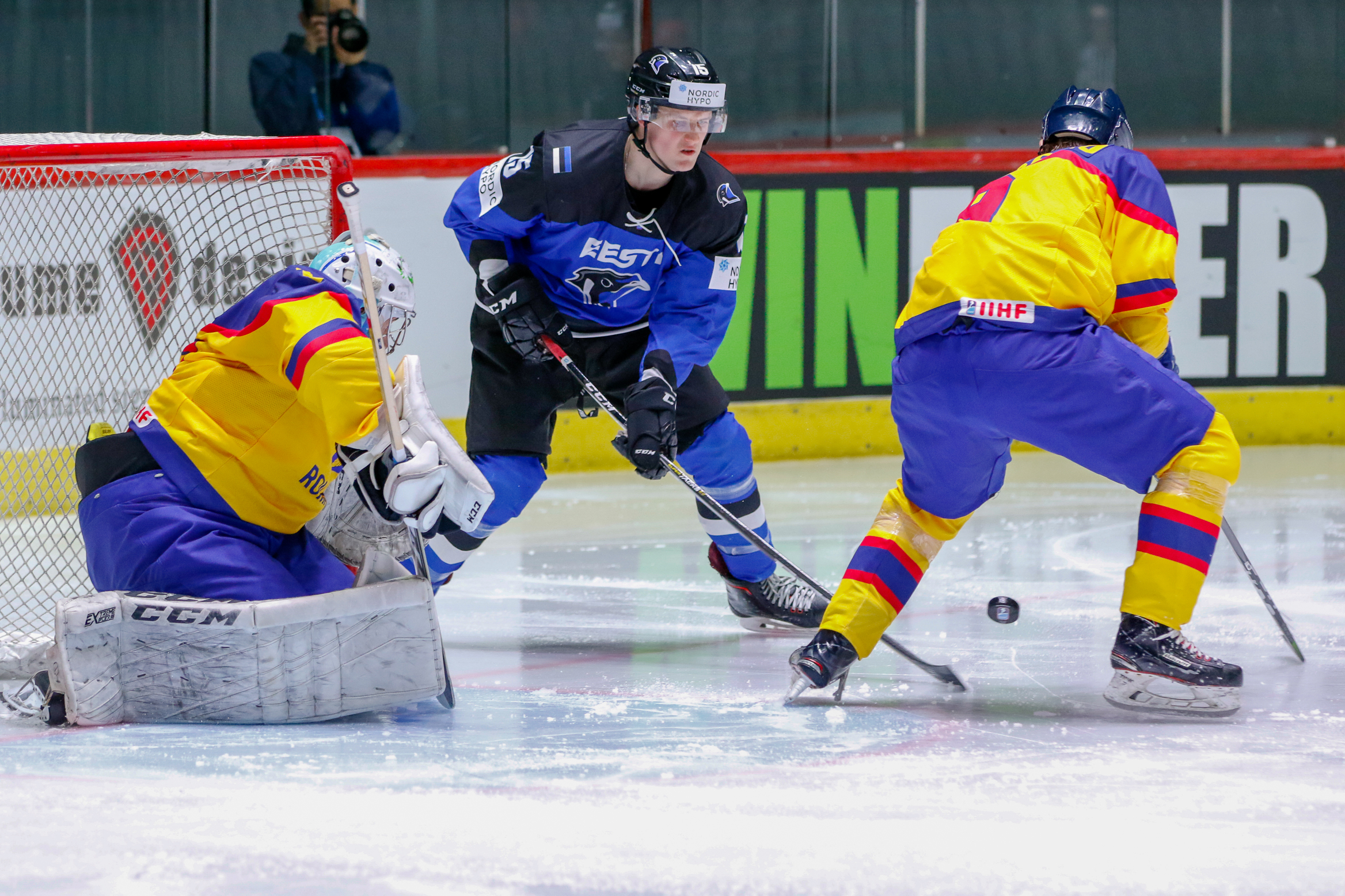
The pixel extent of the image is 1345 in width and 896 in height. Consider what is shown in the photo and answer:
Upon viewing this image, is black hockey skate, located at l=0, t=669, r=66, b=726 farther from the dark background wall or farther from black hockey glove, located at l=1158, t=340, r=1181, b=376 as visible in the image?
the dark background wall

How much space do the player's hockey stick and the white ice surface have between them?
370 millimetres

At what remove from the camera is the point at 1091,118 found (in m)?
2.85

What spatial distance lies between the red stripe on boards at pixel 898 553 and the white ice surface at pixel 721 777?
0.24 metres

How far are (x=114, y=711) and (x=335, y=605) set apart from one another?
0.41m

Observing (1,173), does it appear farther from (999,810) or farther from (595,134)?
(999,810)

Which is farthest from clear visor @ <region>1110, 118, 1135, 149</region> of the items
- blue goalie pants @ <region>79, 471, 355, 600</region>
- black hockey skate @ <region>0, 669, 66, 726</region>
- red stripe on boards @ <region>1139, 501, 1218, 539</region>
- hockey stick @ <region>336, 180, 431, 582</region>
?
black hockey skate @ <region>0, 669, 66, 726</region>

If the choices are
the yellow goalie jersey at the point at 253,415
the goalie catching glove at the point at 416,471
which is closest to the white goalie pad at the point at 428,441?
the goalie catching glove at the point at 416,471

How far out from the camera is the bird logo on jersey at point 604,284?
3344 millimetres

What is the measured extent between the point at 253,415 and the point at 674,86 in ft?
3.41

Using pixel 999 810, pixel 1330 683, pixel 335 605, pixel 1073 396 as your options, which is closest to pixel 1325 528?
pixel 1330 683

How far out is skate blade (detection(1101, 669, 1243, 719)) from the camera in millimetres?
2664

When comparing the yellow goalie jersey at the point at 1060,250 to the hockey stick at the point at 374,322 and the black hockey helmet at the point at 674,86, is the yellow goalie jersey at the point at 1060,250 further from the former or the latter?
the hockey stick at the point at 374,322

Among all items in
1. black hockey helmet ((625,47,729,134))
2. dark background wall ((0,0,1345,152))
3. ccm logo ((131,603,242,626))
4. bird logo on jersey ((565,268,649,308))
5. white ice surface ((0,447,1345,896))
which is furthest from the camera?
dark background wall ((0,0,1345,152))

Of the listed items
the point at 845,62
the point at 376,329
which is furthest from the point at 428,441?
the point at 845,62
